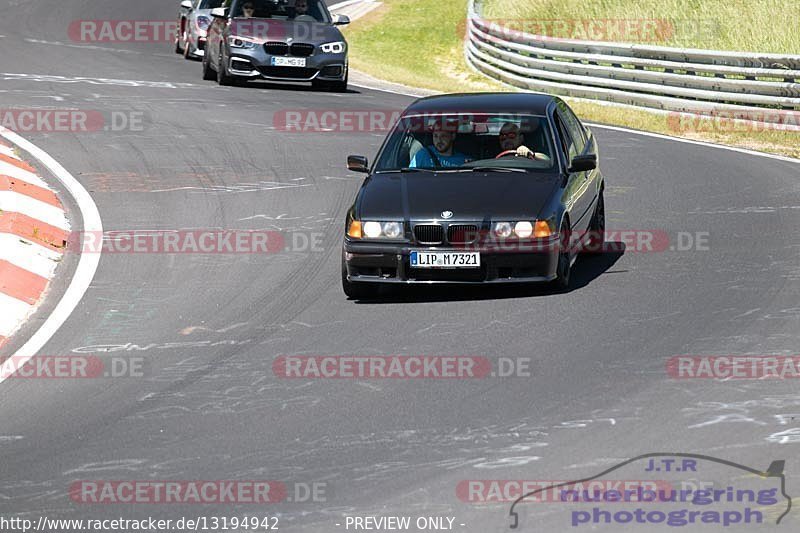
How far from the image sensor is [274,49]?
77.9 ft

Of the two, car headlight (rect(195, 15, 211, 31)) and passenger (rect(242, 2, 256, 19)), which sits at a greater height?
passenger (rect(242, 2, 256, 19))

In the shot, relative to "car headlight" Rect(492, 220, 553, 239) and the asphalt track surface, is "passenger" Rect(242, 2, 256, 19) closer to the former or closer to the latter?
the asphalt track surface

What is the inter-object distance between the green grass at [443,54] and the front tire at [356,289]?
9832 mm

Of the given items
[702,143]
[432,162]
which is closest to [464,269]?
[432,162]

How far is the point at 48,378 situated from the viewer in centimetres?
900

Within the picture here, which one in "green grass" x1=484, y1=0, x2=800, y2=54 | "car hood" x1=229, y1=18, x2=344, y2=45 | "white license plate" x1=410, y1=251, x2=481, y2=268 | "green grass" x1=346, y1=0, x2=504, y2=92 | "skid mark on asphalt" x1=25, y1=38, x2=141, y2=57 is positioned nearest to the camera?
"white license plate" x1=410, y1=251, x2=481, y2=268

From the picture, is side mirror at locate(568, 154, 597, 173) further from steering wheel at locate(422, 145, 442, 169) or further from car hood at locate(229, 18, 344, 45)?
car hood at locate(229, 18, 344, 45)

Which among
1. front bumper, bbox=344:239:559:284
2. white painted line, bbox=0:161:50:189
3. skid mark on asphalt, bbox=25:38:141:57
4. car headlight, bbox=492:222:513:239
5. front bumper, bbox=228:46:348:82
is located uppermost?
car headlight, bbox=492:222:513:239

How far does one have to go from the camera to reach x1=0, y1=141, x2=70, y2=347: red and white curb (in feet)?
35.3

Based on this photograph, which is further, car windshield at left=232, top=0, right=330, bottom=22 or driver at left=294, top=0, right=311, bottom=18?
driver at left=294, top=0, right=311, bottom=18

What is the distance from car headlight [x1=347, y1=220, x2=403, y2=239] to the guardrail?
11.6 meters

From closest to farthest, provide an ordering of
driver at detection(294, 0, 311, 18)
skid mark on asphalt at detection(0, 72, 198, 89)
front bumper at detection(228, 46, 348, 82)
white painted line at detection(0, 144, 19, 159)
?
white painted line at detection(0, 144, 19, 159) < skid mark on asphalt at detection(0, 72, 198, 89) < front bumper at detection(228, 46, 348, 82) < driver at detection(294, 0, 311, 18)

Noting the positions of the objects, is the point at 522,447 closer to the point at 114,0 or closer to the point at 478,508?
the point at 478,508

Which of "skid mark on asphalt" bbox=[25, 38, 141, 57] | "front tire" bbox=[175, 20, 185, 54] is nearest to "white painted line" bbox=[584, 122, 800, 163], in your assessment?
"front tire" bbox=[175, 20, 185, 54]
